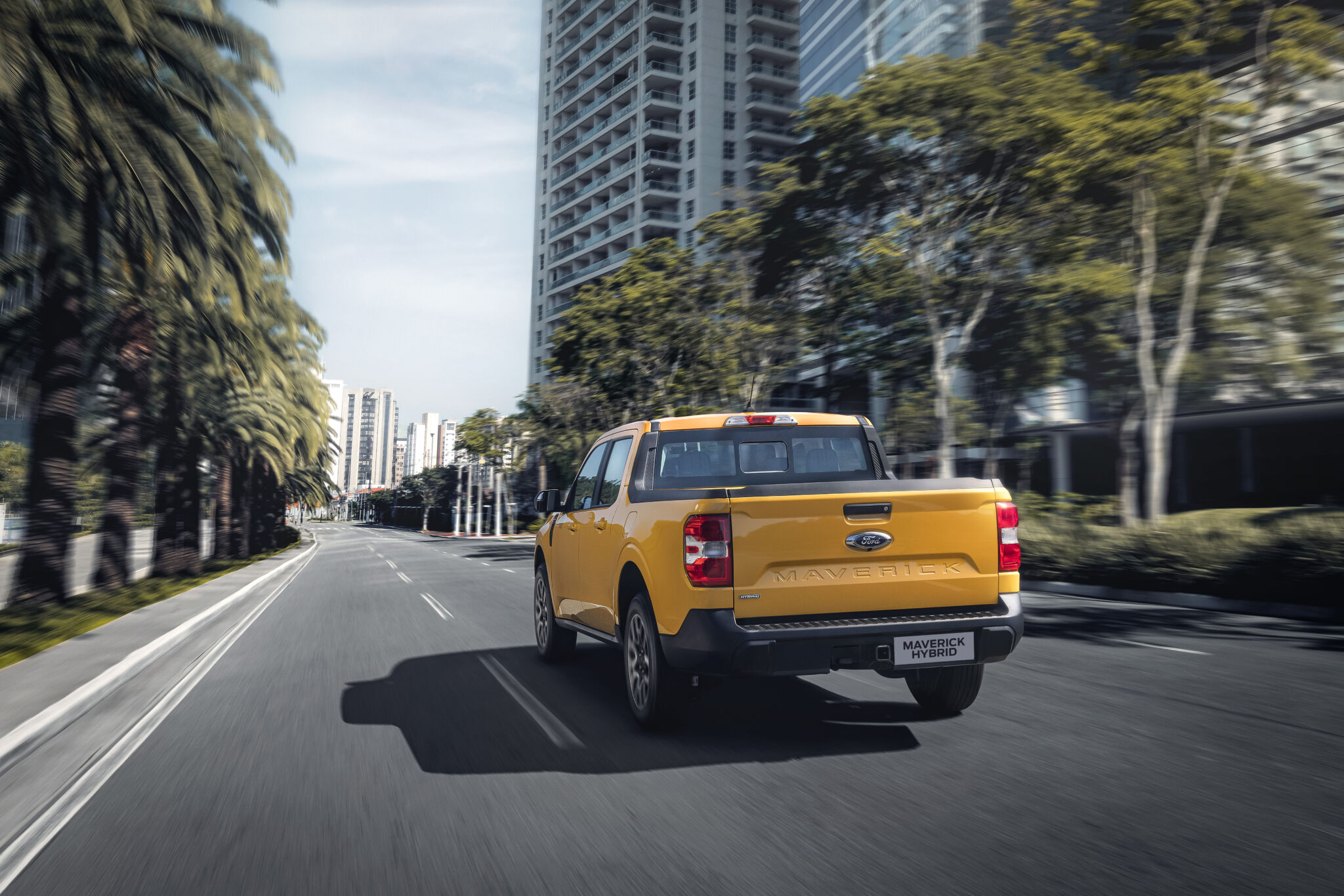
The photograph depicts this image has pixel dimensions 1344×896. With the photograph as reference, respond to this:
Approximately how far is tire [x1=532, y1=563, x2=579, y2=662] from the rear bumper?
3.47 meters

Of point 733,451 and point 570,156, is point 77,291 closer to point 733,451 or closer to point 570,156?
point 733,451

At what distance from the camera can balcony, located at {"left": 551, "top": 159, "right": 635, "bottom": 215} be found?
80062 millimetres

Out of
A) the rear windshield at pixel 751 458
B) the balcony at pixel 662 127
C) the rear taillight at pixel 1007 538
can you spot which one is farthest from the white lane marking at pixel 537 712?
the balcony at pixel 662 127

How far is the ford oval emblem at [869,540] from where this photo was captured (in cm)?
547

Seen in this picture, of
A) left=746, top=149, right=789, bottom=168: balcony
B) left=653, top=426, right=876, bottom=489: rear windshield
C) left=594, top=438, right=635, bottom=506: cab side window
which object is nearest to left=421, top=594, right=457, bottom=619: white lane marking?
left=594, top=438, right=635, bottom=506: cab side window

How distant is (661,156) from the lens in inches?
3049

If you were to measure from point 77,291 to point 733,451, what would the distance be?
43.4 feet

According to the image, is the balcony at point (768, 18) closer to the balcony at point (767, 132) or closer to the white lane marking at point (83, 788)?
the balcony at point (767, 132)

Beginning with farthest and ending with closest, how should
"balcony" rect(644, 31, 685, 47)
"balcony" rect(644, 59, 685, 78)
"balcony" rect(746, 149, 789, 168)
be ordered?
"balcony" rect(644, 31, 685, 47)
"balcony" rect(644, 59, 685, 78)
"balcony" rect(746, 149, 789, 168)

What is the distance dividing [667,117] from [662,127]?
6.16 feet

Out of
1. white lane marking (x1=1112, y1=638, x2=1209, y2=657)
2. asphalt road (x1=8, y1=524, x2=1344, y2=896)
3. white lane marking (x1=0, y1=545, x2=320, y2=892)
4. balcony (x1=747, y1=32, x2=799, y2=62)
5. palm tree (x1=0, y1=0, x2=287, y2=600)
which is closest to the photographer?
asphalt road (x1=8, y1=524, x2=1344, y2=896)

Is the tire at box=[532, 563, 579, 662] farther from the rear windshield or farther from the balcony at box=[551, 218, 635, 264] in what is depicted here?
the balcony at box=[551, 218, 635, 264]

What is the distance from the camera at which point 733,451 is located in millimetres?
7074

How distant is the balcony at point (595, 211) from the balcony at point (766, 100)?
12.0m
